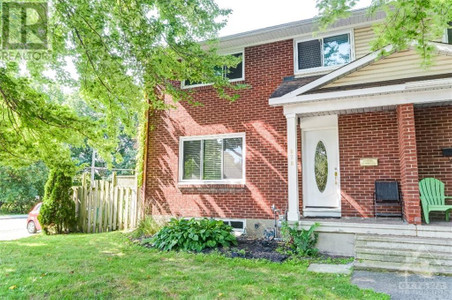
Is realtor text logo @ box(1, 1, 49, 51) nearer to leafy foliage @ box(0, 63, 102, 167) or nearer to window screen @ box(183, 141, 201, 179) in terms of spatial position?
leafy foliage @ box(0, 63, 102, 167)

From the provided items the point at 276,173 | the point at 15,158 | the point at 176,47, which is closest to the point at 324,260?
the point at 276,173

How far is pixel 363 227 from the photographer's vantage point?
20.4 ft

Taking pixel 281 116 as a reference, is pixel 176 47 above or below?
above

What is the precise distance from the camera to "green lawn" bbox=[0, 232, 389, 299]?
416cm

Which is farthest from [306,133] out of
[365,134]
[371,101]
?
[371,101]

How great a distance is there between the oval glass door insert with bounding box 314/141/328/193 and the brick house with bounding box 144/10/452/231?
0.03 meters

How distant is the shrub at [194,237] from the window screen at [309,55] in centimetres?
512

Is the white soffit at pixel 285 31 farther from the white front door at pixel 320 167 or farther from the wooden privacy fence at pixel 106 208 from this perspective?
the wooden privacy fence at pixel 106 208

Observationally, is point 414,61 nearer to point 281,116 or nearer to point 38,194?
point 281,116

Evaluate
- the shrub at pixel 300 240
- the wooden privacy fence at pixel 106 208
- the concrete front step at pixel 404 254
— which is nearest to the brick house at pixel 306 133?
the shrub at pixel 300 240

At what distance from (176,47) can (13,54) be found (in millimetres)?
2895

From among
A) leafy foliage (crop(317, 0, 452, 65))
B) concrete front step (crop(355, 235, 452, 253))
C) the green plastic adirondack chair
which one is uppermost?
leafy foliage (crop(317, 0, 452, 65))

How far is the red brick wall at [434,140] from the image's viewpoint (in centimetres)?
693

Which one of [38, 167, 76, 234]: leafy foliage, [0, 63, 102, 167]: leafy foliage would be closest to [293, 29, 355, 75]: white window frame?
[0, 63, 102, 167]: leafy foliage
